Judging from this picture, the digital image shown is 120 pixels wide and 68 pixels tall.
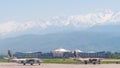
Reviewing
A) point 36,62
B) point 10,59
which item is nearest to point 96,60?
point 36,62

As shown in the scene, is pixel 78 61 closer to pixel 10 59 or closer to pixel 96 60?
pixel 96 60

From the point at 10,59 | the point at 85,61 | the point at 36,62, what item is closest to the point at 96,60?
the point at 85,61

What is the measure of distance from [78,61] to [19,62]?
20.9 m

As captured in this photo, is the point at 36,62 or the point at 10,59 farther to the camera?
the point at 10,59

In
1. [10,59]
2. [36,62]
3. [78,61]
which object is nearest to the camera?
[36,62]

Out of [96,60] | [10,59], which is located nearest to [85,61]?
[96,60]

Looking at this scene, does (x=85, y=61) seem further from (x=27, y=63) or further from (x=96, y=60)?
(x=27, y=63)

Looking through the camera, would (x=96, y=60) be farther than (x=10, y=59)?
No

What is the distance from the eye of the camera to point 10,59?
16175 centimetres

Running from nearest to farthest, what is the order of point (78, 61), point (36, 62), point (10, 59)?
point (36, 62) < point (78, 61) < point (10, 59)

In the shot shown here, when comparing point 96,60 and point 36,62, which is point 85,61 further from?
point 36,62

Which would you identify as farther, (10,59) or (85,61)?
(10,59)

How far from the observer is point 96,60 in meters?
141

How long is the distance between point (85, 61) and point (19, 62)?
2095 cm
